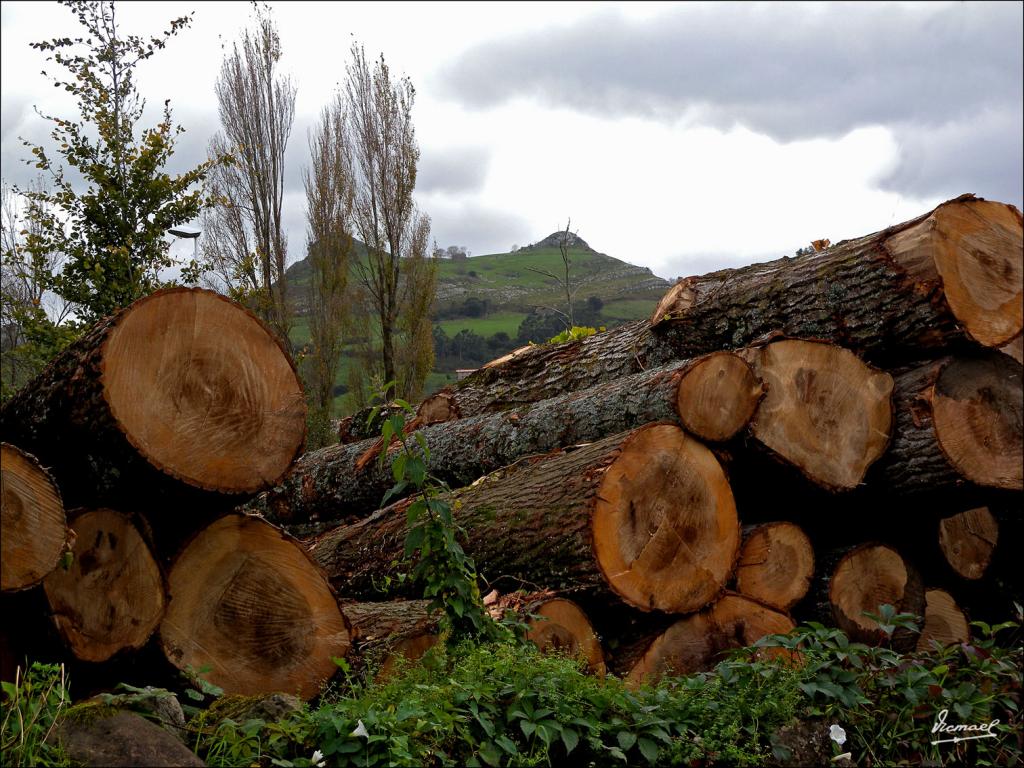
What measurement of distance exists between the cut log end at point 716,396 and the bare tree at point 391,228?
13.8 meters

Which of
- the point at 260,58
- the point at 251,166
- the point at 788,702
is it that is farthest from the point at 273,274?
the point at 788,702

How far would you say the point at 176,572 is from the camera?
126 inches

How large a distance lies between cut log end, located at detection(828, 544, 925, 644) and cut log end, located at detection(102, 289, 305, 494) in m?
Answer: 2.75

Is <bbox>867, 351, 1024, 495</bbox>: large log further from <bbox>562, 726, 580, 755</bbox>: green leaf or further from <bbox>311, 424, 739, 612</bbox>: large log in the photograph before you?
<bbox>562, 726, 580, 755</bbox>: green leaf

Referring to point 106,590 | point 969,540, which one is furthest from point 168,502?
point 969,540

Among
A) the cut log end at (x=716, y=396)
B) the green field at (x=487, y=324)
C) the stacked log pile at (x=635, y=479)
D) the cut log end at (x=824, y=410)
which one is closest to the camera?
the stacked log pile at (x=635, y=479)

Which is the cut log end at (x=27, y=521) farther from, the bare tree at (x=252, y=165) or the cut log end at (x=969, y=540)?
the bare tree at (x=252, y=165)

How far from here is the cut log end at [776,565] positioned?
4320 mm

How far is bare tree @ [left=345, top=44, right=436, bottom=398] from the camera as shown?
18.0m

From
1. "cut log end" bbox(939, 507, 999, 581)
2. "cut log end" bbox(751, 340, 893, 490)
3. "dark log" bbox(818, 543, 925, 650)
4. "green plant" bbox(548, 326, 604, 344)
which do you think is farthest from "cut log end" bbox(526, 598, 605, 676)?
"green plant" bbox(548, 326, 604, 344)

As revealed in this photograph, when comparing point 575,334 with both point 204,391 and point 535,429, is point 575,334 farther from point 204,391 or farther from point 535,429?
point 204,391

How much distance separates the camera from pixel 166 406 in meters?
3.00

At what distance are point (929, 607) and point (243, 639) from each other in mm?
3553

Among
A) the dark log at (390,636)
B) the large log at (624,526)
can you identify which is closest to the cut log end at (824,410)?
the large log at (624,526)
